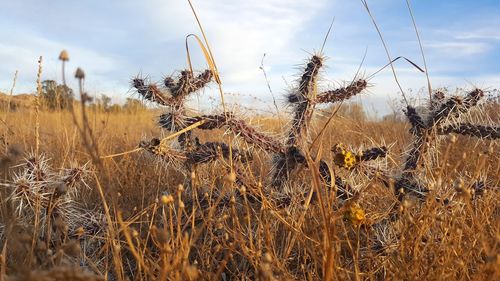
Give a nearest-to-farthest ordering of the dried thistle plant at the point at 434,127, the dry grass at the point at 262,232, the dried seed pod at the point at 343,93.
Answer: the dry grass at the point at 262,232, the dried thistle plant at the point at 434,127, the dried seed pod at the point at 343,93

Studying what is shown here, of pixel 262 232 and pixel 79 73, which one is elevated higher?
pixel 79 73

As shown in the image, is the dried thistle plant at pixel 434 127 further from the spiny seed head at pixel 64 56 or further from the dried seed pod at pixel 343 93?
the spiny seed head at pixel 64 56

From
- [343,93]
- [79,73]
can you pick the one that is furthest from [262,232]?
[79,73]

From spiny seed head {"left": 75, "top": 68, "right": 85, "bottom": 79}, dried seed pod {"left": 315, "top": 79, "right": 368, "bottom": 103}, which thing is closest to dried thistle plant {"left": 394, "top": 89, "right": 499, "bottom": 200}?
dried seed pod {"left": 315, "top": 79, "right": 368, "bottom": 103}

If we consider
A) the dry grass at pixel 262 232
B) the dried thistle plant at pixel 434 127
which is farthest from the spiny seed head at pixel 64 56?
the dried thistle plant at pixel 434 127

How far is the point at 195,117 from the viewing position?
2.49 metres

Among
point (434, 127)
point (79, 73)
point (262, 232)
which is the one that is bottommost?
point (262, 232)

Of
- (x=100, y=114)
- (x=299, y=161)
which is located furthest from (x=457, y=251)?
(x=100, y=114)

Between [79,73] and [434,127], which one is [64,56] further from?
[434,127]

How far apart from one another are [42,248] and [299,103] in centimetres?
149

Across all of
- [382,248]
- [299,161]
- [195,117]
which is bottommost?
[382,248]

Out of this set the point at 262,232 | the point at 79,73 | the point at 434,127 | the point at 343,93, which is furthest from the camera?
the point at 343,93

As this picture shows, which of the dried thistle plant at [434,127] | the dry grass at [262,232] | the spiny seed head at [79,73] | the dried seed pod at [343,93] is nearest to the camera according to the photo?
the spiny seed head at [79,73]

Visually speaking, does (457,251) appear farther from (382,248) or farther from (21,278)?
(21,278)
